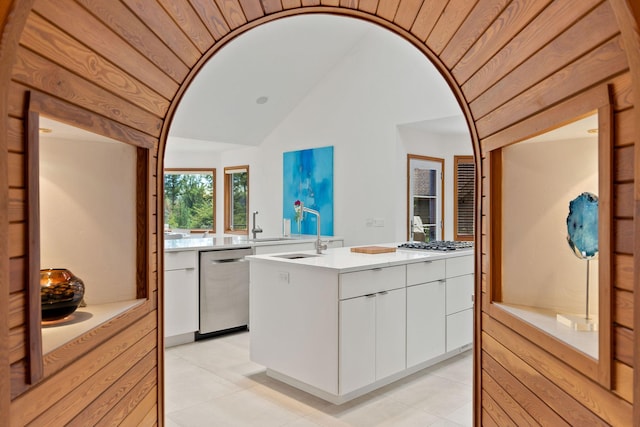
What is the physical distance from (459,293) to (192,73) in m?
2.96

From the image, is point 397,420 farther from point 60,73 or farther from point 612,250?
point 60,73

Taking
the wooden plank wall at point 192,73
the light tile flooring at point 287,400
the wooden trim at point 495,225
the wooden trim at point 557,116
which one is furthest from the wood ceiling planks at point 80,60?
the light tile flooring at point 287,400

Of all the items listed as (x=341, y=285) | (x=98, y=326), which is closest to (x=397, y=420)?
(x=341, y=285)

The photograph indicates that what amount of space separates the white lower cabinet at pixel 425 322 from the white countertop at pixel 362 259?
23 centimetres

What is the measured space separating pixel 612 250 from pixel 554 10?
69 cm

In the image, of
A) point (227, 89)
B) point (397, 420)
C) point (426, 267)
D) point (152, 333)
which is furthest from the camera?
point (227, 89)

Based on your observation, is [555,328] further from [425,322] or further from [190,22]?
→ [425,322]

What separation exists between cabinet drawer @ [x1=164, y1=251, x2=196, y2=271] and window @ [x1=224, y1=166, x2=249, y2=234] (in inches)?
158

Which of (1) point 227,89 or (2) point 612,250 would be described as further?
(1) point 227,89

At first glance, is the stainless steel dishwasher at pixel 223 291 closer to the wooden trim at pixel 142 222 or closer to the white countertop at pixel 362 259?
the white countertop at pixel 362 259

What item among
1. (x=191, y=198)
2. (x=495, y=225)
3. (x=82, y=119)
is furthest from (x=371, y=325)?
(x=191, y=198)

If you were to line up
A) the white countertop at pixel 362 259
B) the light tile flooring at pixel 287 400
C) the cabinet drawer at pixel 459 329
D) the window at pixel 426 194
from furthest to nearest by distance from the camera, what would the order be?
the window at pixel 426 194 → the cabinet drawer at pixel 459 329 → the white countertop at pixel 362 259 → the light tile flooring at pixel 287 400

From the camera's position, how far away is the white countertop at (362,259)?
10.1 feet

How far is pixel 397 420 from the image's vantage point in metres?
2.84
